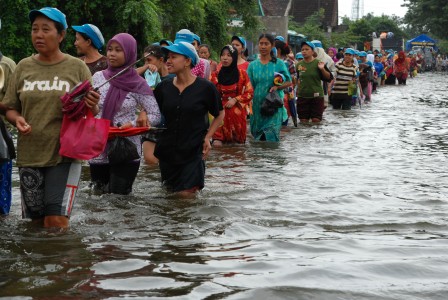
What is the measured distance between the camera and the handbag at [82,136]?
630 centimetres

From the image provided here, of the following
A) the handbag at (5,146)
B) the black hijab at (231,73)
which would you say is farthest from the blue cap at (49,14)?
the black hijab at (231,73)

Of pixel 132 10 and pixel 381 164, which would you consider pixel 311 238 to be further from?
pixel 132 10

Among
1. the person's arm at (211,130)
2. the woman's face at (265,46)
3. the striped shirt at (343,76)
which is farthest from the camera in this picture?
the striped shirt at (343,76)

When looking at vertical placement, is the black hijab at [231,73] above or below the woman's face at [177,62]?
below

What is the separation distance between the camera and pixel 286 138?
15.5 meters

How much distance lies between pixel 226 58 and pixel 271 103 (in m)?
1.58

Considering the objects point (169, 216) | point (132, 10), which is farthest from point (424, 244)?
point (132, 10)

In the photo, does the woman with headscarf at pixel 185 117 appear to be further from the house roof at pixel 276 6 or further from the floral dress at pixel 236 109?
the house roof at pixel 276 6

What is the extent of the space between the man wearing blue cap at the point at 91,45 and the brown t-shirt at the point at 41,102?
234cm

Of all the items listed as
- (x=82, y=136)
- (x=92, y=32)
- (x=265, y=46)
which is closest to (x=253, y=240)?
(x=82, y=136)

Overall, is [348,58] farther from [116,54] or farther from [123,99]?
[116,54]

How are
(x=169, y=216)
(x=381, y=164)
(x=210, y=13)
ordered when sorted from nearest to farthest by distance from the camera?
(x=169, y=216) → (x=381, y=164) → (x=210, y=13)

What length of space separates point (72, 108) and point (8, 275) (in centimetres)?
→ 129

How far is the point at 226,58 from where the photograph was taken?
41.5ft
